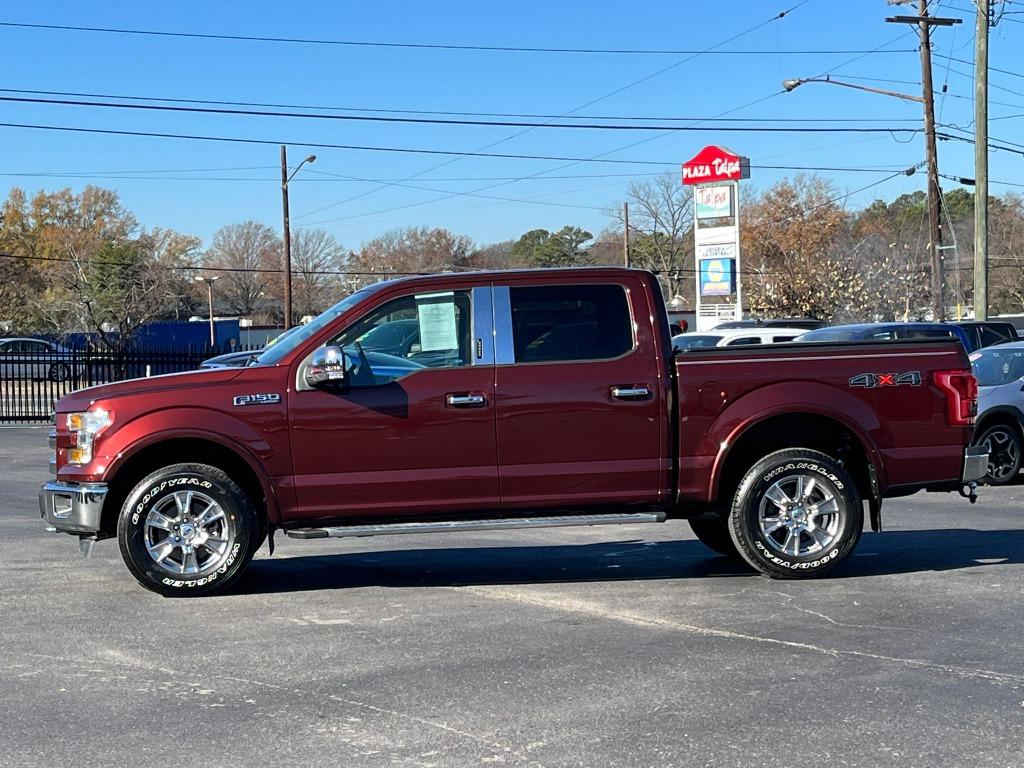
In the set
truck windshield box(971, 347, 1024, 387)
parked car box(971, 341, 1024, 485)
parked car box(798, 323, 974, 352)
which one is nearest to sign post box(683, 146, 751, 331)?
parked car box(798, 323, 974, 352)

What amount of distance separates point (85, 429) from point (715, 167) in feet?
128

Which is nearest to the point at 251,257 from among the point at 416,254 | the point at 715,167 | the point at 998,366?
the point at 416,254

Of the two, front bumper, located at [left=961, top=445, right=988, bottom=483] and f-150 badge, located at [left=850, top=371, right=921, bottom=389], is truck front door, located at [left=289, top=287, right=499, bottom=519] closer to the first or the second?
f-150 badge, located at [left=850, top=371, right=921, bottom=389]

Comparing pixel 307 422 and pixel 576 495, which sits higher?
pixel 307 422

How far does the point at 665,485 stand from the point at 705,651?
5.90ft

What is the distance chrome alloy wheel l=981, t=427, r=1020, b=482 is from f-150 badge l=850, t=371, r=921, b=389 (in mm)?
6819

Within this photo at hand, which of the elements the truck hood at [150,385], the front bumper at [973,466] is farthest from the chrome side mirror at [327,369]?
the front bumper at [973,466]

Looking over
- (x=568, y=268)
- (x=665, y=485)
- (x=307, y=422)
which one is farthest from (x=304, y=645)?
(x=568, y=268)

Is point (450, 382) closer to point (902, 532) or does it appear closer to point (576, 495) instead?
point (576, 495)

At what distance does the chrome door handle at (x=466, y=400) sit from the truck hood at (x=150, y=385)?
4.36 feet

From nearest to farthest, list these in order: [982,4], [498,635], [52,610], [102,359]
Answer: [498,635] < [52,610] < [982,4] < [102,359]

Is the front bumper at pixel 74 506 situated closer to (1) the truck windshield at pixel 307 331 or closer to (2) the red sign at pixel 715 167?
(1) the truck windshield at pixel 307 331

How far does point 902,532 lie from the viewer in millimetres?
10445

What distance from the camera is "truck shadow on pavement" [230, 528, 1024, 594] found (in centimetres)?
841
